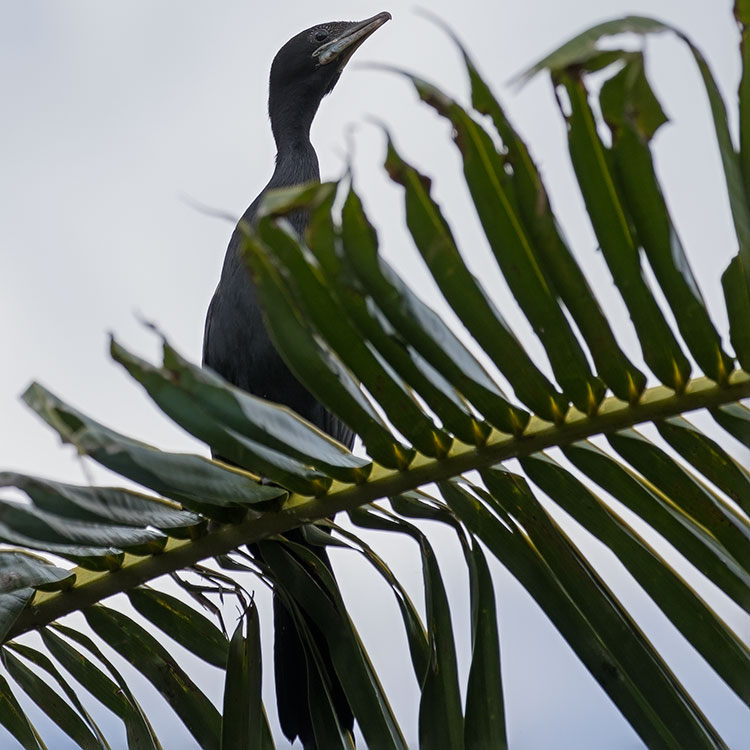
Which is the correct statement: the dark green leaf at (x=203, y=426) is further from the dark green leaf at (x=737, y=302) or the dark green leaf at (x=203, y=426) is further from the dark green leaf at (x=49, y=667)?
the dark green leaf at (x=49, y=667)

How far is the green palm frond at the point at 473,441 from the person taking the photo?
0.77 metres

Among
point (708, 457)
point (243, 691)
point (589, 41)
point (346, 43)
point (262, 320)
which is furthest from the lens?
point (346, 43)

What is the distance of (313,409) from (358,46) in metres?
1.09

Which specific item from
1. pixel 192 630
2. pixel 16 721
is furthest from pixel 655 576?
pixel 16 721

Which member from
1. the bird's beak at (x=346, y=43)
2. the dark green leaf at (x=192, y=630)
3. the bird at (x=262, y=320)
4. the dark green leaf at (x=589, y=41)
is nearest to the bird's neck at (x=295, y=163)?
the bird at (x=262, y=320)

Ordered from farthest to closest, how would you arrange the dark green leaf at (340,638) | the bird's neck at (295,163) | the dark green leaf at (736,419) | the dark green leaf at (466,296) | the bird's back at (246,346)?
the bird's neck at (295,163)
the bird's back at (246,346)
the dark green leaf at (340,638)
the dark green leaf at (736,419)
the dark green leaf at (466,296)

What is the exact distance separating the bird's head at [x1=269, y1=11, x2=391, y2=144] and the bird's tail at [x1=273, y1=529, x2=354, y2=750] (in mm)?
1424

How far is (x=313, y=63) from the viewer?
279 centimetres

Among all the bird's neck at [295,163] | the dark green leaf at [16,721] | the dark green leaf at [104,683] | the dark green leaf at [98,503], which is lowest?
the dark green leaf at [16,721]

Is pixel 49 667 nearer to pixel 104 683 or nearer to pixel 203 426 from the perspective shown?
pixel 104 683

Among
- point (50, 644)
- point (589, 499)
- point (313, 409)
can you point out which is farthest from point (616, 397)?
point (313, 409)

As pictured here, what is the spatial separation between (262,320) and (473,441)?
1.07 metres

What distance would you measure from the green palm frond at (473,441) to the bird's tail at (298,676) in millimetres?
30

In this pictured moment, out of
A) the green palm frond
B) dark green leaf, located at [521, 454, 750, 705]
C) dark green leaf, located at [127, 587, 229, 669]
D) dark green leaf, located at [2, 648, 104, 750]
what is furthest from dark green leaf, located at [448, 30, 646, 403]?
dark green leaf, located at [2, 648, 104, 750]
